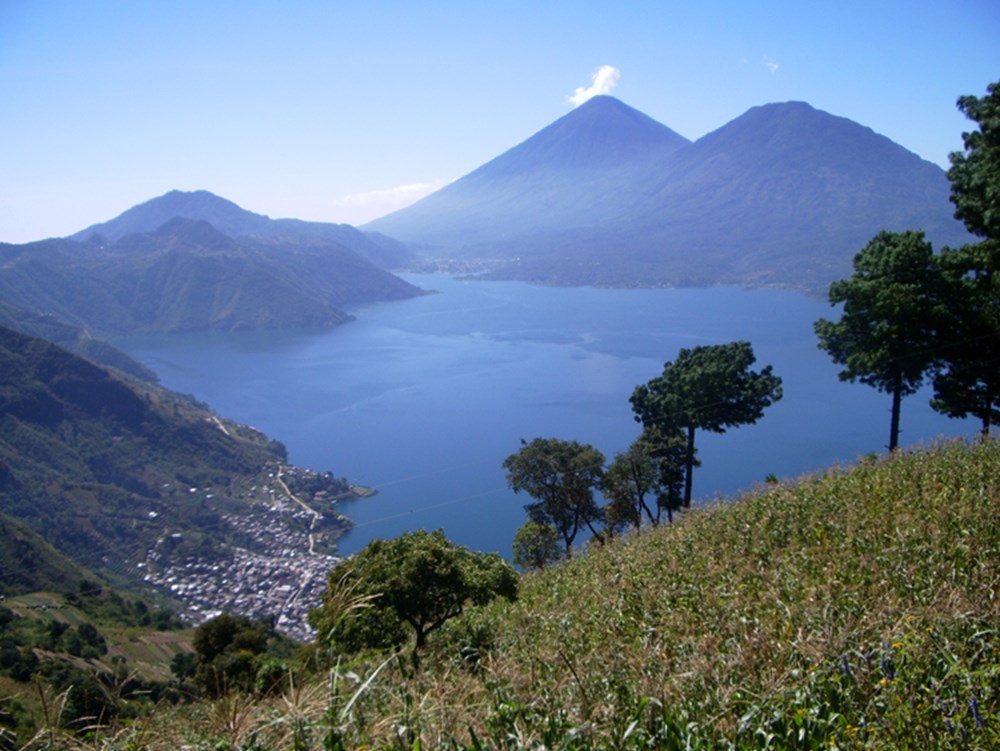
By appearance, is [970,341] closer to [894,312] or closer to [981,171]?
[894,312]

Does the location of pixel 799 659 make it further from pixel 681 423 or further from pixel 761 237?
pixel 761 237

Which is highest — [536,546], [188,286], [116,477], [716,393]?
[188,286]

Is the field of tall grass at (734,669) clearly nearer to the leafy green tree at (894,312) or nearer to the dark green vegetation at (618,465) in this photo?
the leafy green tree at (894,312)

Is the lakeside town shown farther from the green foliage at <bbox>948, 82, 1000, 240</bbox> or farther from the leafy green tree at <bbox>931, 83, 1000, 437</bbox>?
the green foliage at <bbox>948, 82, 1000, 240</bbox>

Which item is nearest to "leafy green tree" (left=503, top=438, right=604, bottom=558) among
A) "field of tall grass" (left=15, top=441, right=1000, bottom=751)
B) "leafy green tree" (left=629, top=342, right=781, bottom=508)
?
"leafy green tree" (left=629, top=342, right=781, bottom=508)

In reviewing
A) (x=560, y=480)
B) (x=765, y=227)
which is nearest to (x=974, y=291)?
(x=560, y=480)

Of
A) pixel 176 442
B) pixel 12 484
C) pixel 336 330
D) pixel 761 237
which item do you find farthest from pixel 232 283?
pixel 761 237

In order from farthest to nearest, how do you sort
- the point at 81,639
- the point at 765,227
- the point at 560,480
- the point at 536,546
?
the point at 765,227 < the point at 81,639 < the point at 560,480 < the point at 536,546
